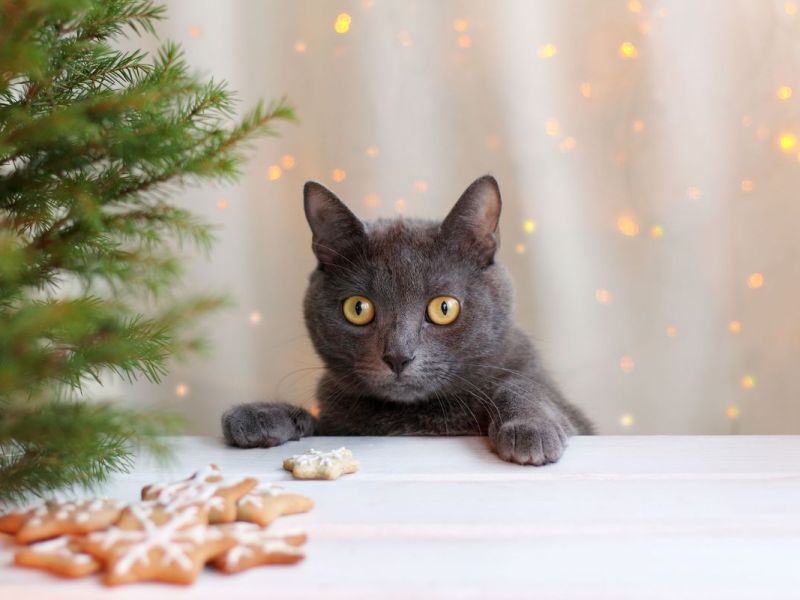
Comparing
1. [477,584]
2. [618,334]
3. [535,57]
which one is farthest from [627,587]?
[535,57]

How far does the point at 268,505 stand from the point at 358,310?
1.74 feet

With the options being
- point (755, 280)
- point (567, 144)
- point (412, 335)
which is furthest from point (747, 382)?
point (412, 335)

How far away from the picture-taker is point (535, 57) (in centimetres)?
163

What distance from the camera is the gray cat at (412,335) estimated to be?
3.96ft

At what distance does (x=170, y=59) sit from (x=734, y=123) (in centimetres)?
127

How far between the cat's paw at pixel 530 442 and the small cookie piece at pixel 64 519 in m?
0.53

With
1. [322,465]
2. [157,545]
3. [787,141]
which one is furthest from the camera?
[787,141]

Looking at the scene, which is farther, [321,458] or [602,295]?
[602,295]

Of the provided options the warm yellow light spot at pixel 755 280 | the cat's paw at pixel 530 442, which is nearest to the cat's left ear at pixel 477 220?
the cat's paw at pixel 530 442

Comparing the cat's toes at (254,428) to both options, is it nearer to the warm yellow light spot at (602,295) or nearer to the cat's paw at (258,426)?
the cat's paw at (258,426)

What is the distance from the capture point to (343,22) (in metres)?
1.67

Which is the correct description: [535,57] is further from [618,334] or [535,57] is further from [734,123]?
[618,334]

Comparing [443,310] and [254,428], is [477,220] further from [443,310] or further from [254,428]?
[254,428]

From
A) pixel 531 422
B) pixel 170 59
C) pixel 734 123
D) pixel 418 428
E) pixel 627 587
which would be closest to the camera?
pixel 627 587
